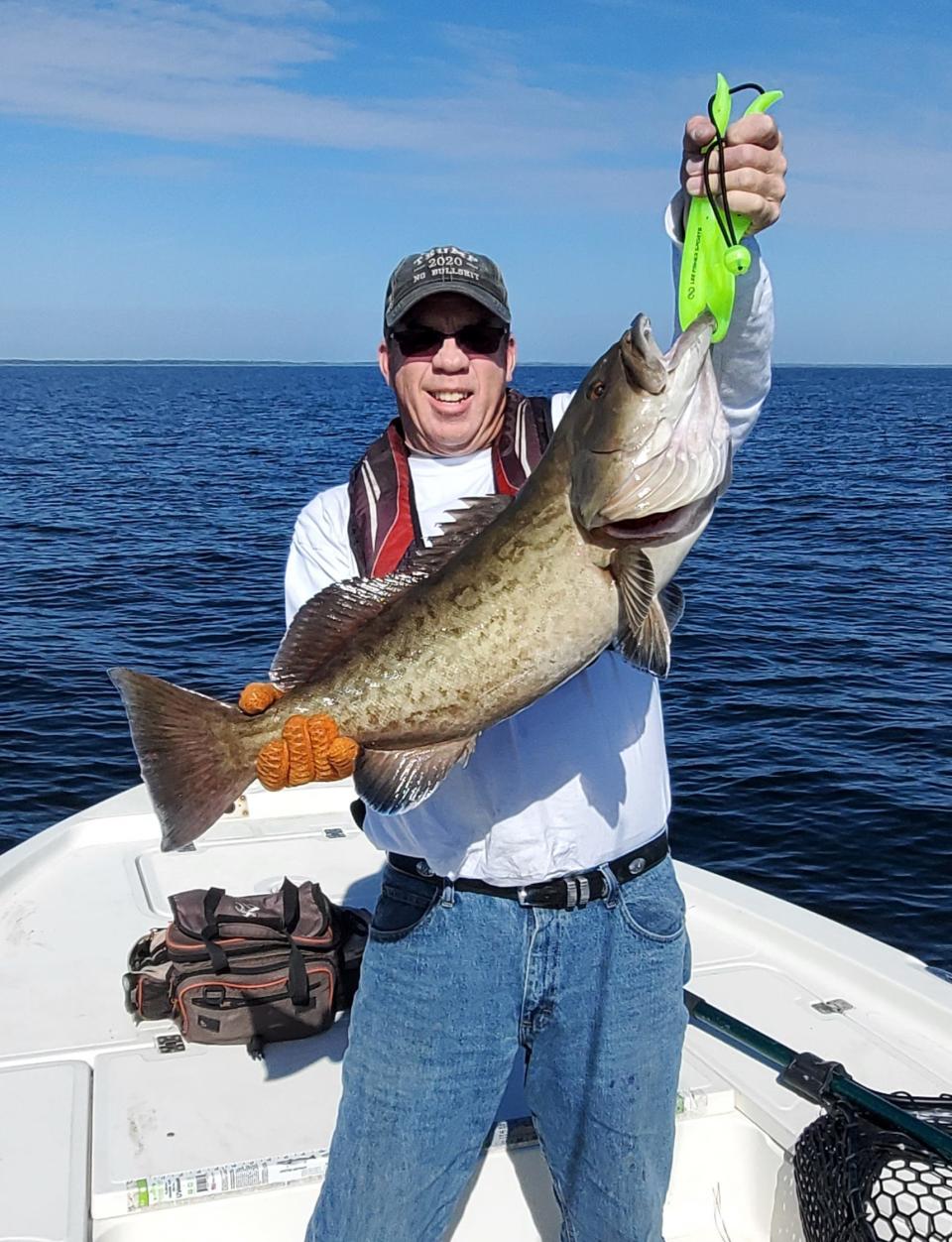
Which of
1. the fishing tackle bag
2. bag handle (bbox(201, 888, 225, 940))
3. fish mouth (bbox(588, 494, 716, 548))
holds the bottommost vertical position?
the fishing tackle bag

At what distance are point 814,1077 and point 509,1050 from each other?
1.60 meters

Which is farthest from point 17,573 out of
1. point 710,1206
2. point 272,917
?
point 710,1206

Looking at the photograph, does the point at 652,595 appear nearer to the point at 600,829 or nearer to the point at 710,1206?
the point at 600,829

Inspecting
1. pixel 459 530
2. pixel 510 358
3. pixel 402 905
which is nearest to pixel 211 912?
pixel 402 905

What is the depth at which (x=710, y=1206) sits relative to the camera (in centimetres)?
487

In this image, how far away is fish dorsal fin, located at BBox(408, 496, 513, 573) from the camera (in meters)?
3.44

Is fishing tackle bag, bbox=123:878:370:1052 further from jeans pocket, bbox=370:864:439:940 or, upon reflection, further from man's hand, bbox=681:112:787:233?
man's hand, bbox=681:112:787:233

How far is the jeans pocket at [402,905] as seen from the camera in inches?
146

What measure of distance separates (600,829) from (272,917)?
241cm

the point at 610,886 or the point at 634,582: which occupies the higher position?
the point at 634,582

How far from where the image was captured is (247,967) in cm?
Answer: 535

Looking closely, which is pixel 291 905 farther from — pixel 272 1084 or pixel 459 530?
pixel 459 530

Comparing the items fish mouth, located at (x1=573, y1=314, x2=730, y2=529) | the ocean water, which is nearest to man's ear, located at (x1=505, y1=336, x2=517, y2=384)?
fish mouth, located at (x1=573, y1=314, x2=730, y2=529)

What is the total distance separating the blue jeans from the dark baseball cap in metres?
1.72
